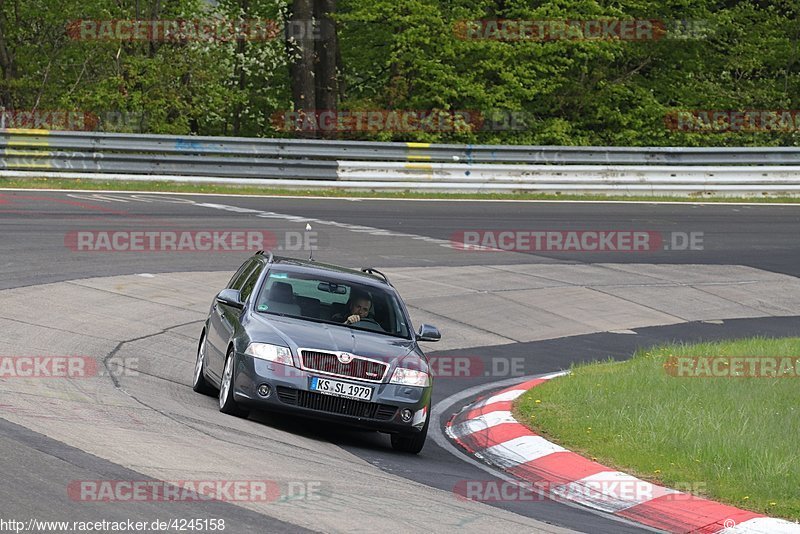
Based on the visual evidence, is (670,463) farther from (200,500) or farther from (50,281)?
(50,281)

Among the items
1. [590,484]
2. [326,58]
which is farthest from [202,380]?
[326,58]

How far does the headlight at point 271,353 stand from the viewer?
1016 cm

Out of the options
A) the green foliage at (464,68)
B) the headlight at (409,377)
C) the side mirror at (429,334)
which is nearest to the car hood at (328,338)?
the headlight at (409,377)

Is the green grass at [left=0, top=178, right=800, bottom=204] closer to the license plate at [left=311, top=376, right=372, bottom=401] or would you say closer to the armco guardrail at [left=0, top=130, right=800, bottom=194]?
the armco guardrail at [left=0, top=130, right=800, bottom=194]

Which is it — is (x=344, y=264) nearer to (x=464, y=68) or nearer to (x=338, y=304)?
(x=338, y=304)

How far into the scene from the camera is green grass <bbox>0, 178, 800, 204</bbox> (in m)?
26.1

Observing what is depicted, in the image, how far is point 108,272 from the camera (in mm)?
17547

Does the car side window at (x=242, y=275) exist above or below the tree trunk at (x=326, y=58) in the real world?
below

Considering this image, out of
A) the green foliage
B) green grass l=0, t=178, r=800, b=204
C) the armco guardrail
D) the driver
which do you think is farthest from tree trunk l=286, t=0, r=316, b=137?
the driver

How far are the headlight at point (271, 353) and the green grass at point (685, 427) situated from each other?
2291 millimetres

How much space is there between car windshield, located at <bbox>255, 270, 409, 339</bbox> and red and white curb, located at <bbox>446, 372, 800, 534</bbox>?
120 cm

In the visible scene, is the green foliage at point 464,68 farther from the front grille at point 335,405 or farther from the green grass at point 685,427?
the front grille at point 335,405

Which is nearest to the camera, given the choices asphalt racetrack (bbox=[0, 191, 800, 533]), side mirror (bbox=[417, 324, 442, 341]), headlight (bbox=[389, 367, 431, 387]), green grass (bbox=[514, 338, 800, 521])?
asphalt racetrack (bbox=[0, 191, 800, 533])

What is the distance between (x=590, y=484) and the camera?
8.90 metres
